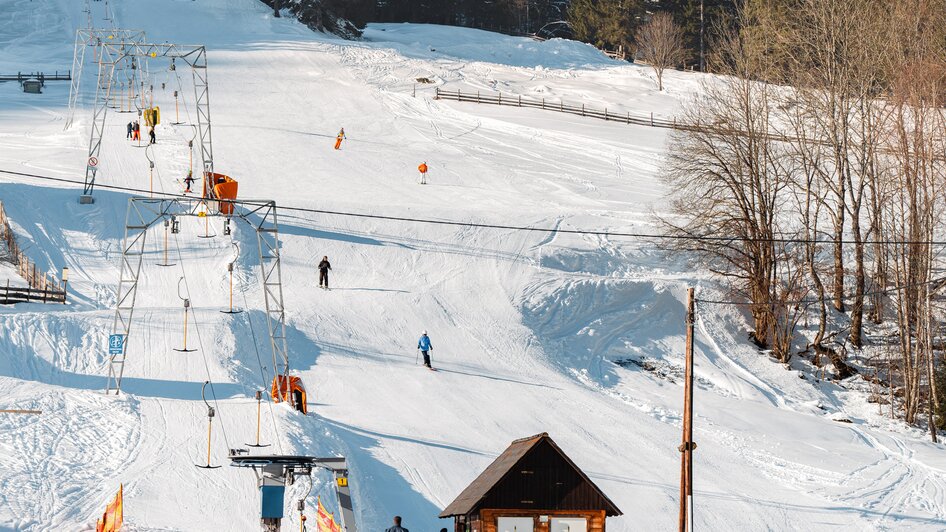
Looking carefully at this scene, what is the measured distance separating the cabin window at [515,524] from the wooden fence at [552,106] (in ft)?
151

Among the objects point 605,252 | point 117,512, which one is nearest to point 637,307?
point 605,252

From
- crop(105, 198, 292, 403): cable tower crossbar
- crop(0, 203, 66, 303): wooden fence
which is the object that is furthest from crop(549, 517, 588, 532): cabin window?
crop(0, 203, 66, 303): wooden fence

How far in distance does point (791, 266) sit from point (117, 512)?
31044 mm

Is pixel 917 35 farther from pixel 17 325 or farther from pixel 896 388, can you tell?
pixel 17 325

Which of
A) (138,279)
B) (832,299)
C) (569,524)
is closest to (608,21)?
(832,299)

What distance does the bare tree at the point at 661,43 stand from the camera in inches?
3029

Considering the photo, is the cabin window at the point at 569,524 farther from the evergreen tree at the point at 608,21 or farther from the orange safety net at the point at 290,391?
the evergreen tree at the point at 608,21

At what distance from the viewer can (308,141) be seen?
57.2 m

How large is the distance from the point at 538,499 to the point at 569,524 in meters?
0.66

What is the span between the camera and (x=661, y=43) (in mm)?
77000

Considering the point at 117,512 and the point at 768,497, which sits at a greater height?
the point at 117,512

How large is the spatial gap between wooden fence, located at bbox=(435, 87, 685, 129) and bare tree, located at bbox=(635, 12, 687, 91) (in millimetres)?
9871

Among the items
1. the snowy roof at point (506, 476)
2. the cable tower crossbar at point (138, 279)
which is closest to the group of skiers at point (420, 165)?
the cable tower crossbar at point (138, 279)

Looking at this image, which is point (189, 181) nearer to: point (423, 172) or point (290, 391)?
point (423, 172)
